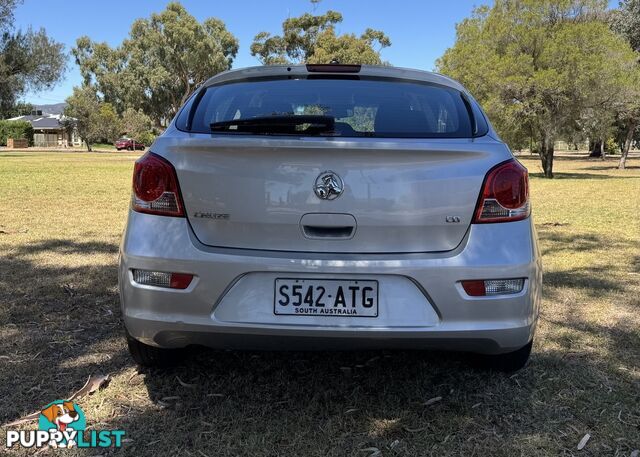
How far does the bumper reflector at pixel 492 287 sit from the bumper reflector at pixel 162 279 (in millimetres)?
1141

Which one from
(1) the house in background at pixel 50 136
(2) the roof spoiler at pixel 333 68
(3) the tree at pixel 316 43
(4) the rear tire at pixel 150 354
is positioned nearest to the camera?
(4) the rear tire at pixel 150 354

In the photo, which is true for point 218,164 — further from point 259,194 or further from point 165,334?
point 165,334

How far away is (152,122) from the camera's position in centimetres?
5422

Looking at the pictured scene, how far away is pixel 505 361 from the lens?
3070 mm

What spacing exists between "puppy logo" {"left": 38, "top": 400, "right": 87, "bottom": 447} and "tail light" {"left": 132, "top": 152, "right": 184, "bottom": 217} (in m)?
0.99

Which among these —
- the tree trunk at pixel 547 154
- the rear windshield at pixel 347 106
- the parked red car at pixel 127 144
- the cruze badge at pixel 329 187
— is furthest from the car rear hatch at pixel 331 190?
the parked red car at pixel 127 144

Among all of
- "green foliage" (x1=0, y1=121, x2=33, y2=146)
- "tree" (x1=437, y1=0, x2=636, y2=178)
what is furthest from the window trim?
"green foliage" (x1=0, y1=121, x2=33, y2=146)

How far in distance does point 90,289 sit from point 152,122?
52.5m

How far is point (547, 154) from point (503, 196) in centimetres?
2092

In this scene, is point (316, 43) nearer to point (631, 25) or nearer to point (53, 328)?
point (631, 25)

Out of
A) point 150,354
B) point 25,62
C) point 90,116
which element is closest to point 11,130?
point 90,116

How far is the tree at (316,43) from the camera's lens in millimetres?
44594

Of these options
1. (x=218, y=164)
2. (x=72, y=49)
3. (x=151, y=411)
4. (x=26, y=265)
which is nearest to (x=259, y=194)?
(x=218, y=164)

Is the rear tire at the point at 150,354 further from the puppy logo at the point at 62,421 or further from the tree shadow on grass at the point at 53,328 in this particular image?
the puppy logo at the point at 62,421
